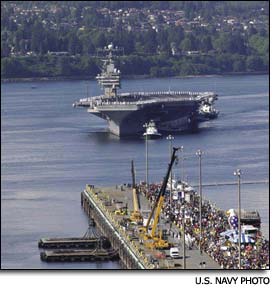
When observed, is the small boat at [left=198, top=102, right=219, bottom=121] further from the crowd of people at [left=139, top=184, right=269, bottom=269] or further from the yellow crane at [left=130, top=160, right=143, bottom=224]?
the yellow crane at [left=130, top=160, right=143, bottom=224]

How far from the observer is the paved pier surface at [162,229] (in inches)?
719

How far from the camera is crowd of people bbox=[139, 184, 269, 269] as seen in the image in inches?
713

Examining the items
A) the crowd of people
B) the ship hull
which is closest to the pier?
the crowd of people

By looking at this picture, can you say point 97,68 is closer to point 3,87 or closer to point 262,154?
point 3,87

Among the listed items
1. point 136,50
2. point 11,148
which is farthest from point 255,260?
point 136,50

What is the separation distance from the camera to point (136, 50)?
260ft

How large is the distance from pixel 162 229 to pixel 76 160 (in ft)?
55.9

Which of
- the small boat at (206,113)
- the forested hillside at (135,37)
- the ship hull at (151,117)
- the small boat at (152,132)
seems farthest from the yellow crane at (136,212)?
the forested hillside at (135,37)

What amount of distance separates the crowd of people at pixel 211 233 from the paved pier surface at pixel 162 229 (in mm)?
126

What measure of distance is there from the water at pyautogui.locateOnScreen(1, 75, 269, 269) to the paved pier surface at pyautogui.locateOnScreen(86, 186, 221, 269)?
21.7 inches

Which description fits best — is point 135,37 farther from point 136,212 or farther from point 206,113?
point 136,212

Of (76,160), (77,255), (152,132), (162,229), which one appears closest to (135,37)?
(152,132)

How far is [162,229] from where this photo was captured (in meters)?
21.5

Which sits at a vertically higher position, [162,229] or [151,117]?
[162,229]
